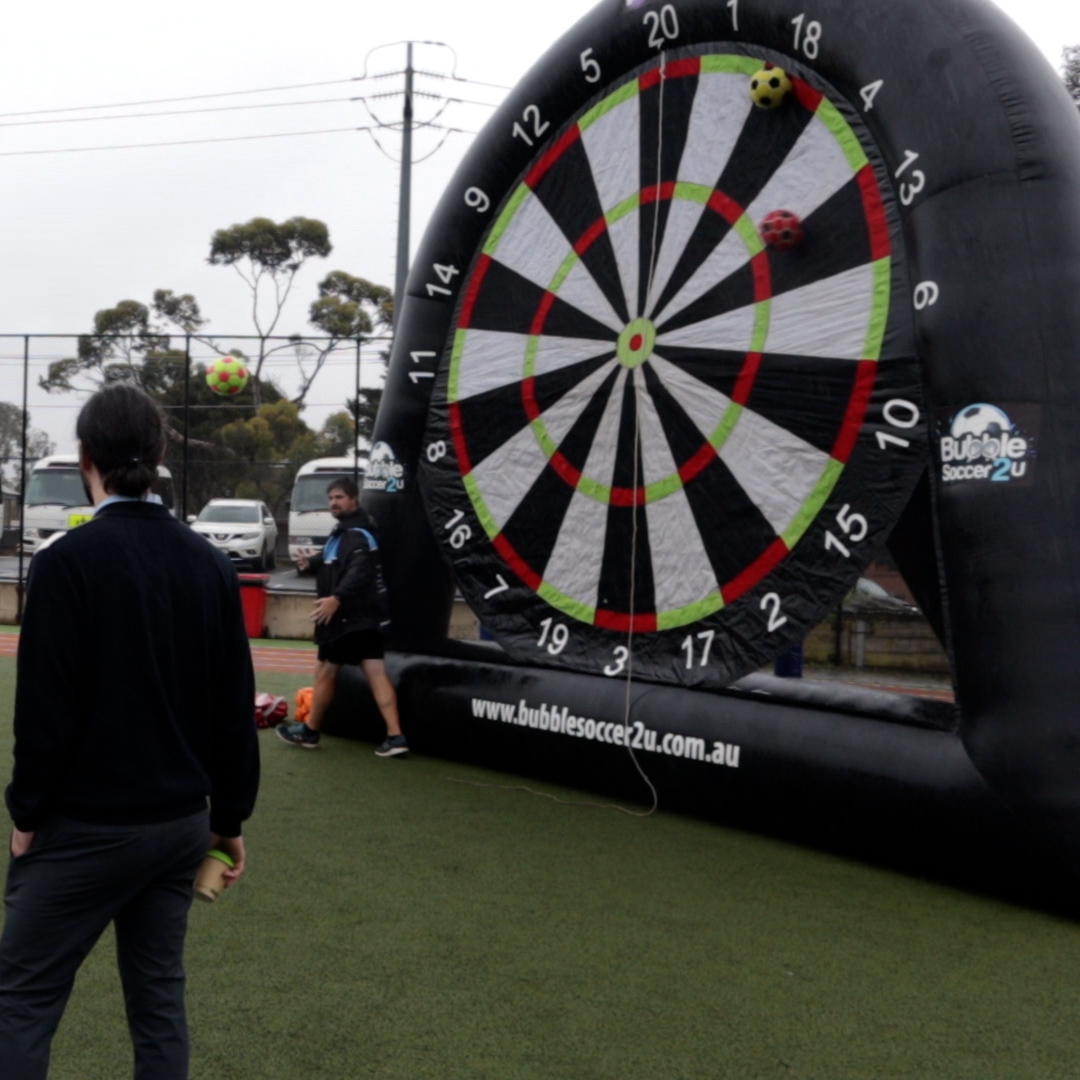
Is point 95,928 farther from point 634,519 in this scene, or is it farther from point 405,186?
point 405,186

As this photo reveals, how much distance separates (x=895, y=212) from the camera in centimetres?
513

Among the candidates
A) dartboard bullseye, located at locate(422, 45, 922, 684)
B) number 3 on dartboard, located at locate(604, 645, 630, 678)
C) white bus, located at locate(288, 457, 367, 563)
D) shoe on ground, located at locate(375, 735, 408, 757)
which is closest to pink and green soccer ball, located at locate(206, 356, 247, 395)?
white bus, located at locate(288, 457, 367, 563)

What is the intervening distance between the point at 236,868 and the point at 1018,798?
282 cm

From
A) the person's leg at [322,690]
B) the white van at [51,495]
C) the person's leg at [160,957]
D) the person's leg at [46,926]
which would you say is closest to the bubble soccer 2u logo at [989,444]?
the person's leg at [160,957]

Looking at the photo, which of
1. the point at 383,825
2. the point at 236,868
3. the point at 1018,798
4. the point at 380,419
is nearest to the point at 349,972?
the point at 236,868

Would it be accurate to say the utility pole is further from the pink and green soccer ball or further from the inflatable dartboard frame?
the inflatable dartboard frame

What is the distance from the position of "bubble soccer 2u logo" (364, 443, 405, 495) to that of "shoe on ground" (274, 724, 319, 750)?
1.40 metres

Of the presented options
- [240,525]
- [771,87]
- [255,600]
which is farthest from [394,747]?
[240,525]

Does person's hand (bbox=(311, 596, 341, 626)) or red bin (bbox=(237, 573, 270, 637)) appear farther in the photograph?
red bin (bbox=(237, 573, 270, 637))

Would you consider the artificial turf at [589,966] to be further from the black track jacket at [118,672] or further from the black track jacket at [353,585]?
the black track jacket at [353,585]

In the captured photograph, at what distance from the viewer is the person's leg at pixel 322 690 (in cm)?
722

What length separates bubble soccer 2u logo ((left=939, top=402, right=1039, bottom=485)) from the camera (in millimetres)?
4449

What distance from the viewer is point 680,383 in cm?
602

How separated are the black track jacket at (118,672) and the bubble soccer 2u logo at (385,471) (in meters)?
4.90
